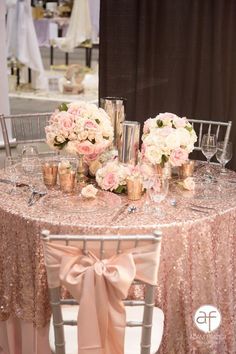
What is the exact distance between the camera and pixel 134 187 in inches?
85.7

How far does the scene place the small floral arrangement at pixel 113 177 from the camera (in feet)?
7.30

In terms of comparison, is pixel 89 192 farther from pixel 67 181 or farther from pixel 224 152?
pixel 224 152

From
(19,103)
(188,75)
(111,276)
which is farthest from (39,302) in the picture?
(19,103)

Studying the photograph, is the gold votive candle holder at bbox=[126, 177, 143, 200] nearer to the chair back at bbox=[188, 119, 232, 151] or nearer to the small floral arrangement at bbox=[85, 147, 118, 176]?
the small floral arrangement at bbox=[85, 147, 118, 176]

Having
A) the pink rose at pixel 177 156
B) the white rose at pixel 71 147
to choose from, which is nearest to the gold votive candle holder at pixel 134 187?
the pink rose at pixel 177 156

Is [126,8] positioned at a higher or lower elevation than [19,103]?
higher

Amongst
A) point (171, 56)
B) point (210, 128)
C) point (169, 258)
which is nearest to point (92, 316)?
point (169, 258)

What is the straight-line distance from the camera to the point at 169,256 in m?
2.00

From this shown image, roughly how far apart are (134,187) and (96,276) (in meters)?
0.68

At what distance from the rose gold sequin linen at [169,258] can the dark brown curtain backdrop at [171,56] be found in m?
A: 2.08

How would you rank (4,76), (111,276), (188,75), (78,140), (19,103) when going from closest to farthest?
1. (111,276)
2. (78,140)
3. (188,75)
4. (4,76)
5. (19,103)

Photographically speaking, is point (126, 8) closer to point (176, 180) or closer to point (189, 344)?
point (176, 180)

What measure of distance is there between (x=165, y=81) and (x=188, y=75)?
21 cm

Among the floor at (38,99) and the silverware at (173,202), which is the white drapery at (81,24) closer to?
the floor at (38,99)
